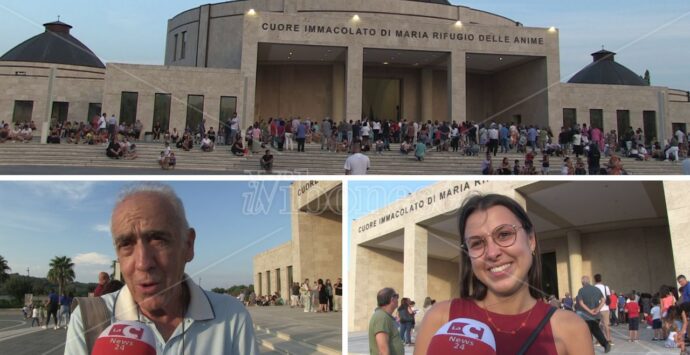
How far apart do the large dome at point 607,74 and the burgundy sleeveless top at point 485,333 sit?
149 ft

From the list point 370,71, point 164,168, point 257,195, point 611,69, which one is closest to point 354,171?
point 257,195

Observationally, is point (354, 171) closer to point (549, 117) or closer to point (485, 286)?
point (485, 286)

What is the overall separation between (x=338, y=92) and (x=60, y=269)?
3140 centimetres

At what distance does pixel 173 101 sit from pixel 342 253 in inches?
1108

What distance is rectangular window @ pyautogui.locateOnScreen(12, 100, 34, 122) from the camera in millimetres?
33656

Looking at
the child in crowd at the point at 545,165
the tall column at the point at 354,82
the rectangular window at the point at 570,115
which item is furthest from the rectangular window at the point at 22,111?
the rectangular window at the point at 570,115

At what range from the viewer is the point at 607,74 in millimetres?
44031

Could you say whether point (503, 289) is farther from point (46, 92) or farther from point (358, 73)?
point (46, 92)

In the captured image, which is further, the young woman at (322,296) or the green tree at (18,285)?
the young woman at (322,296)

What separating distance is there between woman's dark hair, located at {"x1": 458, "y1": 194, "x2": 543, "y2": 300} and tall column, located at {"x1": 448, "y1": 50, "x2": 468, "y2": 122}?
3003cm

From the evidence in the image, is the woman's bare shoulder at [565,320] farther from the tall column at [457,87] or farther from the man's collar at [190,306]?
the tall column at [457,87]

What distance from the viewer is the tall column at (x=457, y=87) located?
3169cm

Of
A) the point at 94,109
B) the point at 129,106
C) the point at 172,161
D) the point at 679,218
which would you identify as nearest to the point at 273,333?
the point at 679,218

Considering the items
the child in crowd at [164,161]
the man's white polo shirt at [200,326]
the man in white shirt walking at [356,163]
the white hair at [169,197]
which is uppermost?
the child in crowd at [164,161]
